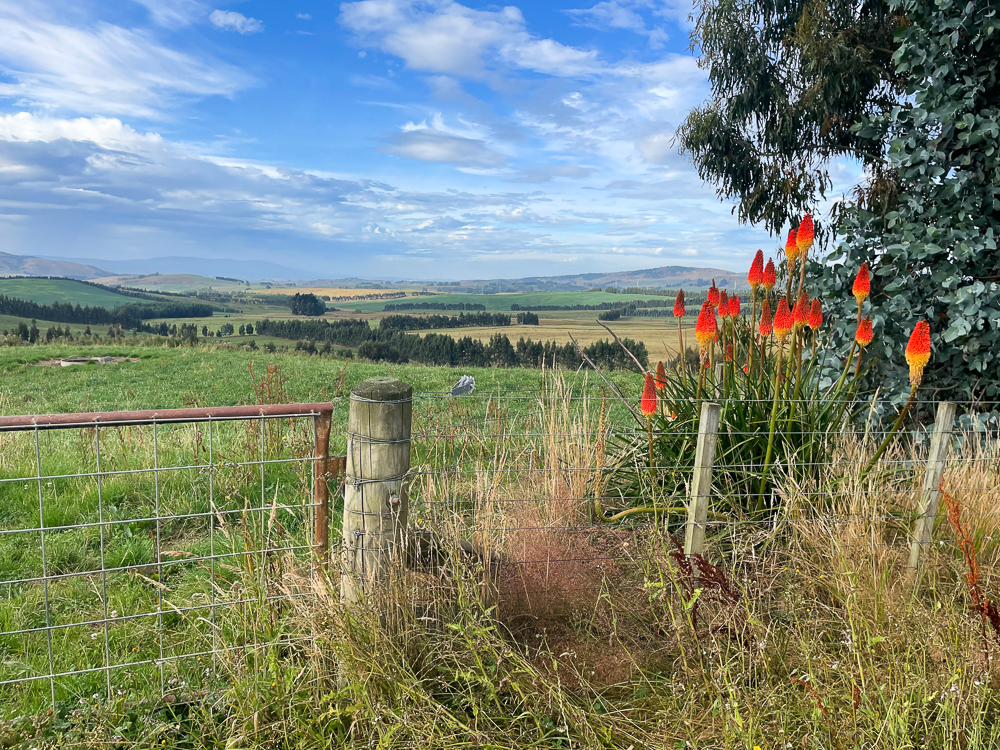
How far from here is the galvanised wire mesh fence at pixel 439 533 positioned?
8.78 ft

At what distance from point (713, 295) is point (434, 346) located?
96.6 feet

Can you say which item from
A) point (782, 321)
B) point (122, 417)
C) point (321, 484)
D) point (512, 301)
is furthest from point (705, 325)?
point (512, 301)

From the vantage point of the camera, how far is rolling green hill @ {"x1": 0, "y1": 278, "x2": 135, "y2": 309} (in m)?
73.2

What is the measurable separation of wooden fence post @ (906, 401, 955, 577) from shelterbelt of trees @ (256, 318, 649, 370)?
79.4 inches

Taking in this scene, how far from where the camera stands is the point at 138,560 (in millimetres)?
4023

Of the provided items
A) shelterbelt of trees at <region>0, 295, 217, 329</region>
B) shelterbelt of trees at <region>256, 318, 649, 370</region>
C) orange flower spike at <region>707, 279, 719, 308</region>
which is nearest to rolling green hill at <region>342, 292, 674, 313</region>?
shelterbelt of trees at <region>0, 295, 217, 329</region>

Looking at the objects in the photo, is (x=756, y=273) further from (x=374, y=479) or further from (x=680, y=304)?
(x=374, y=479)

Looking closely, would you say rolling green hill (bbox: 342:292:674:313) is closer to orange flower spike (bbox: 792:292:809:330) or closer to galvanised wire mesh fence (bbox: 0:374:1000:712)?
galvanised wire mesh fence (bbox: 0:374:1000:712)

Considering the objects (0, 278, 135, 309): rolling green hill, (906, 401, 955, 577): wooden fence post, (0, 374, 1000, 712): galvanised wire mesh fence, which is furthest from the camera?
(0, 278, 135, 309): rolling green hill

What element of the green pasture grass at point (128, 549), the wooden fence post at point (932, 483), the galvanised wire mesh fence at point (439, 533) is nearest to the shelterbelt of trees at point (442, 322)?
the green pasture grass at point (128, 549)

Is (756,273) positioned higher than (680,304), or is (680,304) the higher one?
(756,273)

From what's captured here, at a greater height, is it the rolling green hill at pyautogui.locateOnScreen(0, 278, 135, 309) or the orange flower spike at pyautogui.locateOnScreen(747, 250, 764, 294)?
the rolling green hill at pyautogui.locateOnScreen(0, 278, 135, 309)

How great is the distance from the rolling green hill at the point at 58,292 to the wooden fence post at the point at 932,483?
82.6m

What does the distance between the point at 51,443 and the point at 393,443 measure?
6050mm
